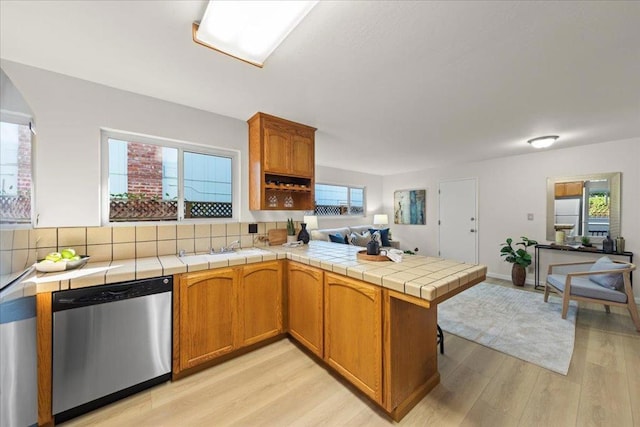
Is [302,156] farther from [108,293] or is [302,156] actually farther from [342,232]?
[342,232]

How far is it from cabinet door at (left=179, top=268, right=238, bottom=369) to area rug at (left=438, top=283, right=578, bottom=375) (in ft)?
7.42

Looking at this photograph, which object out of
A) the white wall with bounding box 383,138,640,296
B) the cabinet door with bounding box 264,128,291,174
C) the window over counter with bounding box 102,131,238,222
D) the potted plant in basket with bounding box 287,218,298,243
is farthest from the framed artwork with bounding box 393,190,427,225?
the window over counter with bounding box 102,131,238,222

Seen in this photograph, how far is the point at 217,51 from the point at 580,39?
2177 mm

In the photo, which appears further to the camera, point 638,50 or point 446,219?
point 446,219

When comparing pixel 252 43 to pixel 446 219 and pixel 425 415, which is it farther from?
pixel 446 219

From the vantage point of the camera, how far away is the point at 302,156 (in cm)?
284

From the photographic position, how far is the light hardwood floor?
146 cm

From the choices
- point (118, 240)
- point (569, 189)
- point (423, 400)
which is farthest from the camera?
point (569, 189)

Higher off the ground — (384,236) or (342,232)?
(342,232)

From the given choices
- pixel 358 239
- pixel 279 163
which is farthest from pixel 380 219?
pixel 279 163

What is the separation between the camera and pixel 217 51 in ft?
4.95

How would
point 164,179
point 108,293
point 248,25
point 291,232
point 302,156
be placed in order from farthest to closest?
point 291,232 < point 302,156 < point 164,179 < point 108,293 < point 248,25

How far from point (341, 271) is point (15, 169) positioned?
6.66 feet

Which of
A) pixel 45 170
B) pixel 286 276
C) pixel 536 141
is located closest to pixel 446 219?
pixel 536 141
